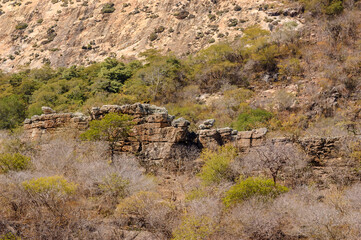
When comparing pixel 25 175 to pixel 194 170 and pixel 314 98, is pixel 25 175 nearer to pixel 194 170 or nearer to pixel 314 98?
pixel 194 170

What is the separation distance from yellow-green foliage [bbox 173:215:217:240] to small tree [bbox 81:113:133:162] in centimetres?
905

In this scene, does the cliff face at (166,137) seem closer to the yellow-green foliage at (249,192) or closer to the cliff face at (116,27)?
the yellow-green foliage at (249,192)

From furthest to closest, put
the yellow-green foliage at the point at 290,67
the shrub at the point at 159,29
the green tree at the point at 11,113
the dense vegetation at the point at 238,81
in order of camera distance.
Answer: the shrub at the point at 159,29 → the yellow-green foliage at the point at 290,67 → the green tree at the point at 11,113 → the dense vegetation at the point at 238,81

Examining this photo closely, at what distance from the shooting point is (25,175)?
11336 mm

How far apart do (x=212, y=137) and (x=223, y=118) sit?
6736 mm

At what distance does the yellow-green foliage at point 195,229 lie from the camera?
850 cm

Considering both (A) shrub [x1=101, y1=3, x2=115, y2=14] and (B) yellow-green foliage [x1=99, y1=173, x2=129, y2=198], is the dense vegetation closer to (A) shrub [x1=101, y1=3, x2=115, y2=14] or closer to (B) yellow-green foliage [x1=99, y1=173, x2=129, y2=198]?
(B) yellow-green foliage [x1=99, y1=173, x2=129, y2=198]

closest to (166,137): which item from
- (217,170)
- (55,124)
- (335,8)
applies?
(217,170)

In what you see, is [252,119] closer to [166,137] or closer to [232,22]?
[166,137]

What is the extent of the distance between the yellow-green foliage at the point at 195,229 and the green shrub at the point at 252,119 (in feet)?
40.8

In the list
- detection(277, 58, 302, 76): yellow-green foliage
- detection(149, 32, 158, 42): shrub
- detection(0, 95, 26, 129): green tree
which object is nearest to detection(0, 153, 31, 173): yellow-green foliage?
detection(0, 95, 26, 129): green tree

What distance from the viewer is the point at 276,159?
1428 centimetres

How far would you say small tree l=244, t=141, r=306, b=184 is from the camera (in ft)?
47.0

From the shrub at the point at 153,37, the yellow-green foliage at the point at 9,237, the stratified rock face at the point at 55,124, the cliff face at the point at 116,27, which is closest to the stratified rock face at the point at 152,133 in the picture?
the stratified rock face at the point at 55,124
